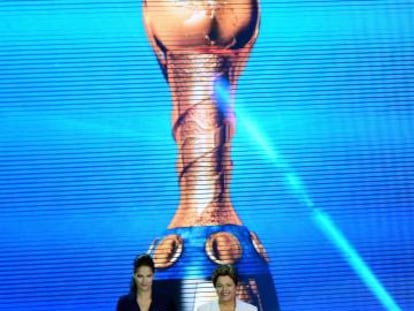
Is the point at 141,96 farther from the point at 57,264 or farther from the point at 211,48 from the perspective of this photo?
the point at 57,264

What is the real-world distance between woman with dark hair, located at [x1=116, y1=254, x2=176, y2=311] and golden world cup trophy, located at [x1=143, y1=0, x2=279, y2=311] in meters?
2.07

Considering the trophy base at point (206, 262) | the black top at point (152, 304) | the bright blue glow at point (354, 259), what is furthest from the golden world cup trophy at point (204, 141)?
the black top at point (152, 304)

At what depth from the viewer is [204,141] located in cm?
616

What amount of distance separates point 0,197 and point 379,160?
307cm

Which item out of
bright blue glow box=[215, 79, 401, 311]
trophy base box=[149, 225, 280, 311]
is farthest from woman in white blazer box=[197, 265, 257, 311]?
bright blue glow box=[215, 79, 401, 311]

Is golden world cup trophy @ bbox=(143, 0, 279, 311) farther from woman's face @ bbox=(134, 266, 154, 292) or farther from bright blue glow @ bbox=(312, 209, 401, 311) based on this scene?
woman's face @ bbox=(134, 266, 154, 292)

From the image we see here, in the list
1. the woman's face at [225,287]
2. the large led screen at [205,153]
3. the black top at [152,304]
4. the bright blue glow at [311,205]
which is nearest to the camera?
the woman's face at [225,287]

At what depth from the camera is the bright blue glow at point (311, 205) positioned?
243 inches

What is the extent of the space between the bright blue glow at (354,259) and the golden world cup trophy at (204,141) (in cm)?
55

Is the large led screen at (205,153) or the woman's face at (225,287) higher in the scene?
the large led screen at (205,153)

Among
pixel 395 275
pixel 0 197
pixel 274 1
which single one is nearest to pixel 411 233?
pixel 395 275

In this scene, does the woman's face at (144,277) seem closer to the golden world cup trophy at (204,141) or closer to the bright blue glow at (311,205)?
the golden world cup trophy at (204,141)

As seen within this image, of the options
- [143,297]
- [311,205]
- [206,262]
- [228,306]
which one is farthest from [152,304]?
[311,205]

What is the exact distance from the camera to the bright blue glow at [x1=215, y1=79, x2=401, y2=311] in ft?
20.2
